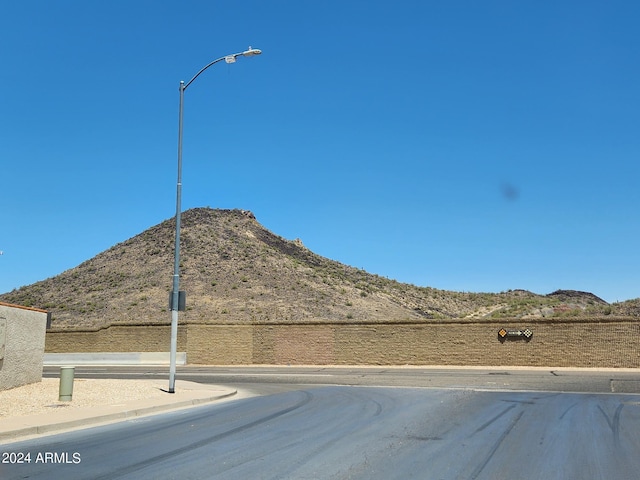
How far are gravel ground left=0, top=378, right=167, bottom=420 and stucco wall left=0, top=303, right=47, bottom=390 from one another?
1.14 feet

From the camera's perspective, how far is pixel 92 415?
1434 centimetres

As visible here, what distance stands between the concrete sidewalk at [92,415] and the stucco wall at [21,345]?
4.80 meters

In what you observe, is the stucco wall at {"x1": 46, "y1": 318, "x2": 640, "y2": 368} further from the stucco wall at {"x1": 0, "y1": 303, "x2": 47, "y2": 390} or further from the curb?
the curb

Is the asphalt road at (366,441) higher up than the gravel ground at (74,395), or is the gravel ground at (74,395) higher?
the gravel ground at (74,395)

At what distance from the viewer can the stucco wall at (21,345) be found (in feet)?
65.0

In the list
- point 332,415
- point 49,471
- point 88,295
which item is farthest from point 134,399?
point 88,295

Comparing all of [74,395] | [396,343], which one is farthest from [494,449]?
[396,343]

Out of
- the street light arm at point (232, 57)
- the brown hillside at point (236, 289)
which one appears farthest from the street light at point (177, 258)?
the brown hillside at point (236, 289)

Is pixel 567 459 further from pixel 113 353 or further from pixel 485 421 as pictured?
pixel 113 353

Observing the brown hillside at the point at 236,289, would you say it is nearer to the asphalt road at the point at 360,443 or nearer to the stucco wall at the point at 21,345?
the stucco wall at the point at 21,345

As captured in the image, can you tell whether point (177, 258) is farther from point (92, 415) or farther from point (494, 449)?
point (494, 449)

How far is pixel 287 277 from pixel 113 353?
39799mm

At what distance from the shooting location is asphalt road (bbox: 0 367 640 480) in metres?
9.09

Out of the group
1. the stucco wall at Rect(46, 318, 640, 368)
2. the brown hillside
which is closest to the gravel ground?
the stucco wall at Rect(46, 318, 640, 368)
